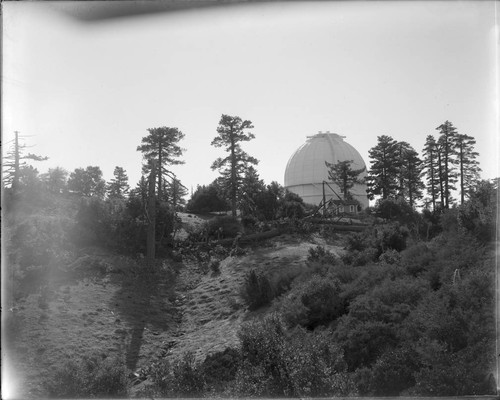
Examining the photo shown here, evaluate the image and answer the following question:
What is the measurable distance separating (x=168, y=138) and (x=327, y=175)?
15624mm

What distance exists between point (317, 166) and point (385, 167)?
6435 millimetres

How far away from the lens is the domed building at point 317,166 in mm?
44562

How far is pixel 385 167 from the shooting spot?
→ 1592 inches

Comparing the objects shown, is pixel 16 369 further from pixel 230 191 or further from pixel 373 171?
pixel 373 171

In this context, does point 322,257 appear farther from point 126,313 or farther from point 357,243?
point 126,313

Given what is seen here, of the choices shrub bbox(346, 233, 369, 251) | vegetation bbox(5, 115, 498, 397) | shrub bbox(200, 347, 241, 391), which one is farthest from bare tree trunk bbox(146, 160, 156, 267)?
shrub bbox(200, 347, 241, 391)

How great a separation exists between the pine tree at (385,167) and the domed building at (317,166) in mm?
2831

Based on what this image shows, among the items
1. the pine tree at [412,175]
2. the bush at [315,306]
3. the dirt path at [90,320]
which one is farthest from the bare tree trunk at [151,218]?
the pine tree at [412,175]

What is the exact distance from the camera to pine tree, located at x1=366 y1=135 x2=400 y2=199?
40.3 m

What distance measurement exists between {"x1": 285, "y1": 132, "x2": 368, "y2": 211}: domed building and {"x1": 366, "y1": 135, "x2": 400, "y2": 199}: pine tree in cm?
283

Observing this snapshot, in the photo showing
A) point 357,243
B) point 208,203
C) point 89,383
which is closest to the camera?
point 89,383

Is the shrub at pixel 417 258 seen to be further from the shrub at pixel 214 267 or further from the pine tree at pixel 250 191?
the pine tree at pixel 250 191

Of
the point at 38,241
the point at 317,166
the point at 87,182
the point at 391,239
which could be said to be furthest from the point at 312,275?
the point at 317,166

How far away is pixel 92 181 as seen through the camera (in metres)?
39.6
